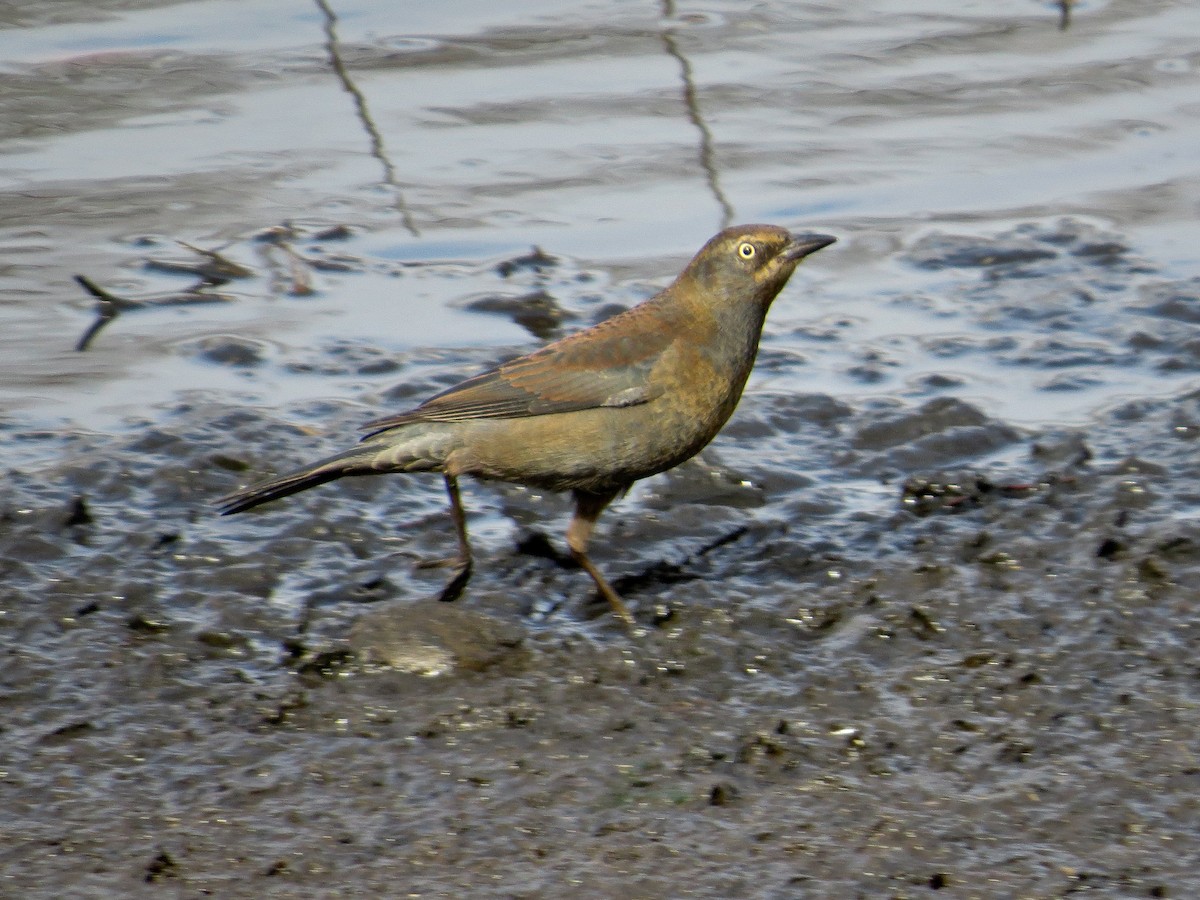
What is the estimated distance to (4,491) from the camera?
5906 mm

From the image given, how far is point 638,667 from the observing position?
484 centimetres

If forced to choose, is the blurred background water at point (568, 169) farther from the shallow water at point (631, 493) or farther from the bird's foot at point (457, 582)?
the bird's foot at point (457, 582)

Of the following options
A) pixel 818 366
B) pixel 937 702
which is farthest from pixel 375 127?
pixel 937 702

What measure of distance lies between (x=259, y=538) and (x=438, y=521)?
0.64m

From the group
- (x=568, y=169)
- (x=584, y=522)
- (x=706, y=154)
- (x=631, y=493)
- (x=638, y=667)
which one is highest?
(x=706, y=154)

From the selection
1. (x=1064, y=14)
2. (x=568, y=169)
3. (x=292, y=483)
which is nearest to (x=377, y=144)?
(x=568, y=169)

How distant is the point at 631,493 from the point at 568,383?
962mm

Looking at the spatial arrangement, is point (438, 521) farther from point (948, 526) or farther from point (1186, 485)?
point (1186, 485)

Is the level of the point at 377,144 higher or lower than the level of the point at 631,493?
higher

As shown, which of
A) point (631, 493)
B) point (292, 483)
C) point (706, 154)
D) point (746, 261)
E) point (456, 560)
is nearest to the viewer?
point (292, 483)

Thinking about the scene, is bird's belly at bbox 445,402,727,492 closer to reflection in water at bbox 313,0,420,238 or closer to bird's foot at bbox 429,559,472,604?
bird's foot at bbox 429,559,472,604

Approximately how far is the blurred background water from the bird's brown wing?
62.1 inches

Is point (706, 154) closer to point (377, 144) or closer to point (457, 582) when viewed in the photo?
point (377, 144)

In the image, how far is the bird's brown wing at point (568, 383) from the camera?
17.5 feet
